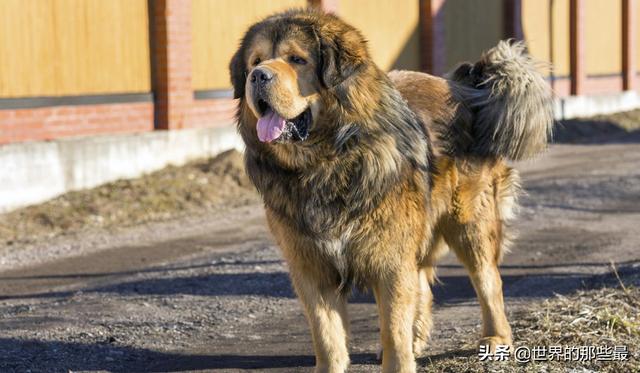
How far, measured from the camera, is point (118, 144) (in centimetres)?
1408

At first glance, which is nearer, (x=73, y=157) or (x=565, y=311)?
(x=565, y=311)

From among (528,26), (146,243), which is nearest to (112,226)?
(146,243)

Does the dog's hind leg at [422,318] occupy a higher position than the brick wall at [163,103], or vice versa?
the brick wall at [163,103]

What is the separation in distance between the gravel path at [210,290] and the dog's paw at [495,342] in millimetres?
172

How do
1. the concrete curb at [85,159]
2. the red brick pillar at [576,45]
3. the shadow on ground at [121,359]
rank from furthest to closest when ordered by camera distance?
the red brick pillar at [576,45]
the concrete curb at [85,159]
the shadow on ground at [121,359]

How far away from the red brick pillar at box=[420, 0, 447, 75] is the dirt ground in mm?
9753

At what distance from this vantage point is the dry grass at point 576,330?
5.73m

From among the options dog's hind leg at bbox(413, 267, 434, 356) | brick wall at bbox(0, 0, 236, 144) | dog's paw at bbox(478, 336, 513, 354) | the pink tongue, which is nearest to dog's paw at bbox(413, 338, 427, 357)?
dog's hind leg at bbox(413, 267, 434, 356)

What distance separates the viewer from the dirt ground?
645 centimetres

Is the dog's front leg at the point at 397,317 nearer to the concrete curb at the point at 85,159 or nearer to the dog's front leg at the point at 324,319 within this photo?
the dog's front leg at the point at 324,319

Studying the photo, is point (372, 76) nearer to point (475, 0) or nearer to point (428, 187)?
point (428, 187)

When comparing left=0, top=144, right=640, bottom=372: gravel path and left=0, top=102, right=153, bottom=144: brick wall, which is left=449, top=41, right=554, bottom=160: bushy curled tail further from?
left=0, top=102, right=153, bottom=144: brick wall

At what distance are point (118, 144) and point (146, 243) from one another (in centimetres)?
350

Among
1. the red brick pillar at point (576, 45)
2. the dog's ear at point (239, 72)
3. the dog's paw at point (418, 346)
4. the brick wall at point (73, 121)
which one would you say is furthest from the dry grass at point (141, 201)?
the red brick pillar at point (576, 45)
